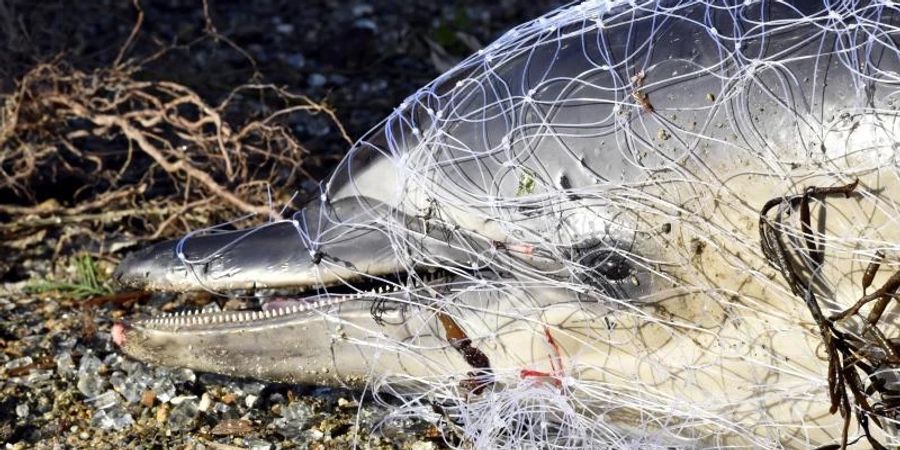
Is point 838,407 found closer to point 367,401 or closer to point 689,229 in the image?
point 689,229

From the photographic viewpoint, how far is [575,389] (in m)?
3.84

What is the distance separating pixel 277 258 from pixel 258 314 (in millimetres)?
178

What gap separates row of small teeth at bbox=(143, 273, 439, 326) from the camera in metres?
3.99

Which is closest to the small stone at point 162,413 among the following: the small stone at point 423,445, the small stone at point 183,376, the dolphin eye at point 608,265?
the small stone at point 183,376

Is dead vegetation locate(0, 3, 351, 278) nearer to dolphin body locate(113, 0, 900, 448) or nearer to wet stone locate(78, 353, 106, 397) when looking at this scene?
wet stone locate(78, 353, 106, 397)

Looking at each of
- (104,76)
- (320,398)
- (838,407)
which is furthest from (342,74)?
(838,407)

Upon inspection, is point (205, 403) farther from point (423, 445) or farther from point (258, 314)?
point (423, 445)

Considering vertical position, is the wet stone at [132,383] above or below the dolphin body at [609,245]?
below

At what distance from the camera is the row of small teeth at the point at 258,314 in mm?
3994

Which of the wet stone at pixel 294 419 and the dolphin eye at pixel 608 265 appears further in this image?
the wet stone at pixel 294 419

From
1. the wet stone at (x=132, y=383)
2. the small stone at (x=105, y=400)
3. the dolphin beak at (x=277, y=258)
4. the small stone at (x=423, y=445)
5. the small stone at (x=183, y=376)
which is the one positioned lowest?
the small stone at (x=105, y=400)

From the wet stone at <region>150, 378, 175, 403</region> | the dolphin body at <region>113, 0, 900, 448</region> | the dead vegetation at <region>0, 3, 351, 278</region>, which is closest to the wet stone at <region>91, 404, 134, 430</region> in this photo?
the wet stone at <region>150, 378, 175, 403</region>

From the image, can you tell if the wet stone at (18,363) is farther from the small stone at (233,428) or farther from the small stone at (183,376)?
the small stone at (233,428)

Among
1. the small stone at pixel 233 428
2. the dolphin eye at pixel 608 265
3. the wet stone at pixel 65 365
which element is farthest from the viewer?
the wet stone at pixel 65 365
